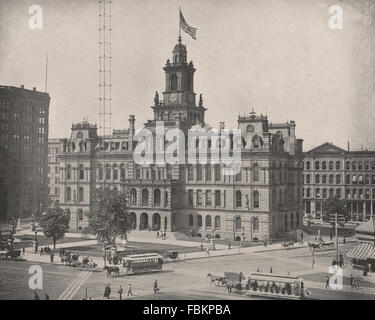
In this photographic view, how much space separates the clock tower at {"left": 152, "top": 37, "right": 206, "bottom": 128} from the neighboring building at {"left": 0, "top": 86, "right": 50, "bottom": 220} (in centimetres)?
1920

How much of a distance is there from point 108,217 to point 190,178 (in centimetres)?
2600

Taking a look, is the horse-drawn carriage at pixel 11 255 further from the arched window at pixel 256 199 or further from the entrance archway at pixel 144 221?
the arched window at pixel 256 199

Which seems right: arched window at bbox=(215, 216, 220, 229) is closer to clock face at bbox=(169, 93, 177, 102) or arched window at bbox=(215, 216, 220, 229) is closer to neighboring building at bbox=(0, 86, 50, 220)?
clock face at bbox=(169, 93, 177, 102)

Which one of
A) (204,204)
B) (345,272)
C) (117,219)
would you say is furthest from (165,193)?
(345,272)

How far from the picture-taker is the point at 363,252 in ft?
184

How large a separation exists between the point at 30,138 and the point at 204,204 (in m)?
35.4

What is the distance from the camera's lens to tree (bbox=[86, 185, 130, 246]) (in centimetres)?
6100

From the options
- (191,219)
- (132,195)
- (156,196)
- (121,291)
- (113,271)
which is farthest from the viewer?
(132,195)

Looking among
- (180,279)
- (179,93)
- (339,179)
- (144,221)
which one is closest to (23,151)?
(144,221)

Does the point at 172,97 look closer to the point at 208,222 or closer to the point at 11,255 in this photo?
the point at 208,222

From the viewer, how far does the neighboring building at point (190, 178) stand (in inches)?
3135

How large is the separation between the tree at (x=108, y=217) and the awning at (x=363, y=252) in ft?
81.7

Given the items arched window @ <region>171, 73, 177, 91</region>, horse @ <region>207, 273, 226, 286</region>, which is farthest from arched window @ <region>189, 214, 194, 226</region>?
horse @ <region>207, 273, 226, 286</region>
